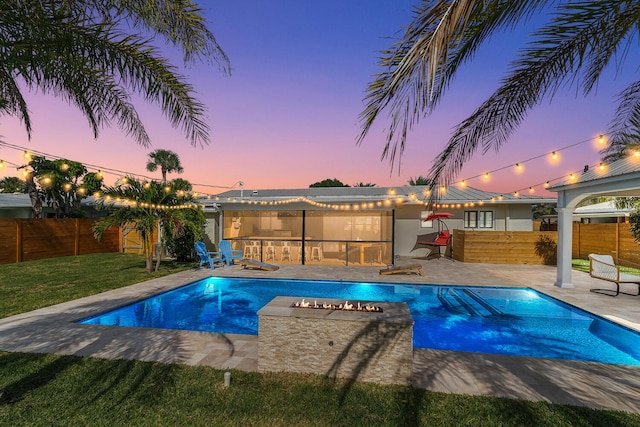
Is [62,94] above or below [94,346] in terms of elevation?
above

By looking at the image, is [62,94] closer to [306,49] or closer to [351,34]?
[351,34]

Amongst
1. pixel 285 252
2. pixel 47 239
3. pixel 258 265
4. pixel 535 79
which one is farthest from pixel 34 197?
pixel 535 79

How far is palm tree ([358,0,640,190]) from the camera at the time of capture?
194cm

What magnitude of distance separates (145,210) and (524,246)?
15.1 m

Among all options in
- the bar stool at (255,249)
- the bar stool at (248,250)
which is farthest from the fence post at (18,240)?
the bar stool at (255,249)

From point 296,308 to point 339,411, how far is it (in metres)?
1.31

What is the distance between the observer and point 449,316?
7.43 m

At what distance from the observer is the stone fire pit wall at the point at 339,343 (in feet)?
11.7

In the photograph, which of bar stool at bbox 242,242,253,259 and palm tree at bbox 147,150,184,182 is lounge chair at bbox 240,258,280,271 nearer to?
bar stool at bbox 242,242,253,259

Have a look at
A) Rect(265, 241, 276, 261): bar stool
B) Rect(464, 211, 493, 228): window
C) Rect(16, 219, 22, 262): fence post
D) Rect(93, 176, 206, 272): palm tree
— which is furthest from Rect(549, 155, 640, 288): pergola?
Rect(16, 219, 22, 262): fence post

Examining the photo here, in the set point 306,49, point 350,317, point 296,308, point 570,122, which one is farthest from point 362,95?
point 306,49

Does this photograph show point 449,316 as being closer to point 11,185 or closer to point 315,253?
point 315,253

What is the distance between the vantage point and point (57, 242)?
1540 cm

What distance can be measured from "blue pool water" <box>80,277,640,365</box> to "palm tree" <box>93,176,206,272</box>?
Result: 98.8 inches
